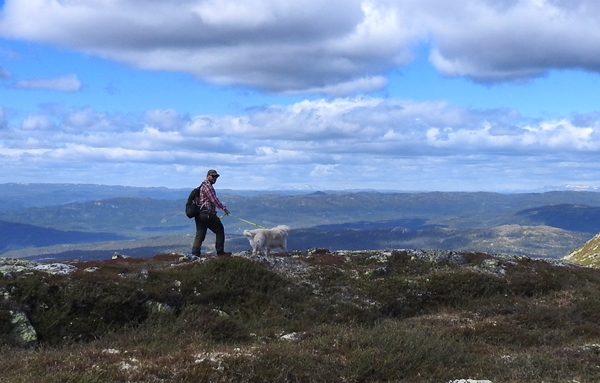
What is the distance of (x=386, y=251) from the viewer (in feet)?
96.6

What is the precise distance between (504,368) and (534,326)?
6.63 meters

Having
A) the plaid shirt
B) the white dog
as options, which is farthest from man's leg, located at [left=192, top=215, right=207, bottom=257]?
the white dog

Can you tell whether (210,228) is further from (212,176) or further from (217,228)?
(212,176)

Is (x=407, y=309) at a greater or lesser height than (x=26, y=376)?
lesser

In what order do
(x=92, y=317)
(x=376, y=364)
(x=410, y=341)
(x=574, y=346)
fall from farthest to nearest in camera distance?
1. (x=92, y=317)
2. (x=574, y=346)
3. (x=410, y=341)
4. (x=376, y=364)

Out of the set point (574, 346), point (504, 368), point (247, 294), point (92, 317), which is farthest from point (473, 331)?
Answer: point (92, 317)

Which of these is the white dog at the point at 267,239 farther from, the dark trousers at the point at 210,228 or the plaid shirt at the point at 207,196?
the plaid shirt at the point at 207,196

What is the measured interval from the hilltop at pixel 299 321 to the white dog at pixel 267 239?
2.08 metres

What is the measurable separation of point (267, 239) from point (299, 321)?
9244 millimetres

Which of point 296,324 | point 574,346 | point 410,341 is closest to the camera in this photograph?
point 410,341

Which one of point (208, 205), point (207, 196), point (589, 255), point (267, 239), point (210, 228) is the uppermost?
point (207, 196)

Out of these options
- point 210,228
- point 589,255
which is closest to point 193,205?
point 210,228

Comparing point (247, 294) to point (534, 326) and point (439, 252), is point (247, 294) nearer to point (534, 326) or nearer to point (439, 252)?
point (534, 326)

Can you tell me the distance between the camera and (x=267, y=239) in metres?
26.8
